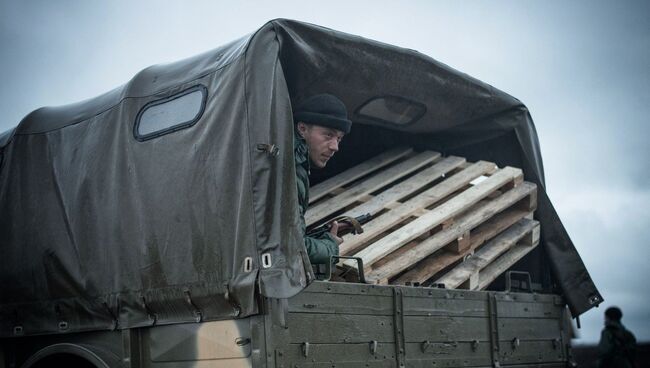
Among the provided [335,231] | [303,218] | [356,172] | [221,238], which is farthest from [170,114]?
[356,172]

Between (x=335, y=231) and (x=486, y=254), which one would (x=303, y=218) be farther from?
(x=486, y=254)

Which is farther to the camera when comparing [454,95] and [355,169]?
[355,169]

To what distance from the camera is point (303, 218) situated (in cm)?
445

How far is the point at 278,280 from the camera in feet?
12.3

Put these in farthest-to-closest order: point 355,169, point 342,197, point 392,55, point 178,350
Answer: point 355,169
point 342,197
point 392,55
point 178,350

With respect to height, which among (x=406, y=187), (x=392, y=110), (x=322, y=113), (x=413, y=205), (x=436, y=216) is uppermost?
(x=392, y=110)

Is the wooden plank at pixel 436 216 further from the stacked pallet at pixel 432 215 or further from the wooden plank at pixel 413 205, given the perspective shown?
the wooden plank at pixel 413 205

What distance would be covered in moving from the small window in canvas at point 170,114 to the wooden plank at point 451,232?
163cm

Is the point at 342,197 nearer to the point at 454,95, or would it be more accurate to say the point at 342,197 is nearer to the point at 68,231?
the point at 454,95

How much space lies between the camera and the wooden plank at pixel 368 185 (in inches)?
238

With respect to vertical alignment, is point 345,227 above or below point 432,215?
below

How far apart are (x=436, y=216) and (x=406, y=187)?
0.67 metres

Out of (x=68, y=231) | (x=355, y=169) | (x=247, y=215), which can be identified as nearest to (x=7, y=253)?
(x=68, y=231)

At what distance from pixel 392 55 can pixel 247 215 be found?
195cm
